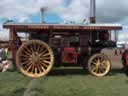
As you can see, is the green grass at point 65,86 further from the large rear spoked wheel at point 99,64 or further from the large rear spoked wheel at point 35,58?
the large rear spoked wheel at point 99,64

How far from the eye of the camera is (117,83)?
14750 millimetres

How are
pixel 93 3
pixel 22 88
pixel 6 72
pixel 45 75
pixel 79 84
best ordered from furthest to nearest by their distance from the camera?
pixel 93 3 → pixel 6 72 → pixel 45 75 → pixel 79 84 → pixel 22 88

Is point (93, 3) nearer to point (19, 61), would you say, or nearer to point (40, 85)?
point (19, 61)

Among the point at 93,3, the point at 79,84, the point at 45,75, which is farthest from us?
the point at 93,3

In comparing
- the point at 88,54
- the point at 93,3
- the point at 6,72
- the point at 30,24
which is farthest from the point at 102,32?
the point at 93,3

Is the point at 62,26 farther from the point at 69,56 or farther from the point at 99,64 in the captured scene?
the point at 99,64

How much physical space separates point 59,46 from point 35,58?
110 cm

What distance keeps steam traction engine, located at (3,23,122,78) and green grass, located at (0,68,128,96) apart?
73cm

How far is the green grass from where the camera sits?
1223 centimetres

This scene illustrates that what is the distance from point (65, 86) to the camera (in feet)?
45.1

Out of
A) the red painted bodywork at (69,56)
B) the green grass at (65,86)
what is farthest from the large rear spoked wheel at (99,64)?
the green grass at (65,86)

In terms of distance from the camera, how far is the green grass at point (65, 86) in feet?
40.1

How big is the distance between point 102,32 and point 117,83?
4023 mm

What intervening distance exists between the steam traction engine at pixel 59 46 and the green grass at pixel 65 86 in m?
0.73
